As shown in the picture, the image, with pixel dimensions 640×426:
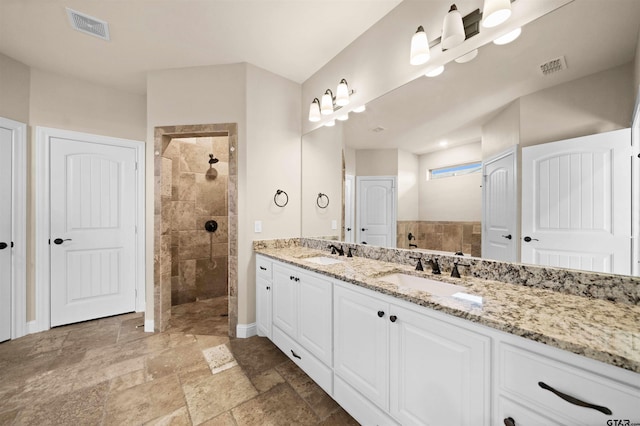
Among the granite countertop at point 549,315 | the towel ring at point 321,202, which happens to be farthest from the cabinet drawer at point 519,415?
the towel ring at point 321,202

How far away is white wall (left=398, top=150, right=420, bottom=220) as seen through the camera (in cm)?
175

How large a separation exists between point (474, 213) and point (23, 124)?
410cm

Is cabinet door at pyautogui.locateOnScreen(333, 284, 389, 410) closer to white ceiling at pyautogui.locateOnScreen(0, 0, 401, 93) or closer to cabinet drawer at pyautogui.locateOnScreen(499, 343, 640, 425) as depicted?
cabinet drawer at pyautogui.locateOnScreen(499, 343, 640, 425)

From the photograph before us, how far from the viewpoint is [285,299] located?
6.81 feet

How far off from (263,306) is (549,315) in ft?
6.82

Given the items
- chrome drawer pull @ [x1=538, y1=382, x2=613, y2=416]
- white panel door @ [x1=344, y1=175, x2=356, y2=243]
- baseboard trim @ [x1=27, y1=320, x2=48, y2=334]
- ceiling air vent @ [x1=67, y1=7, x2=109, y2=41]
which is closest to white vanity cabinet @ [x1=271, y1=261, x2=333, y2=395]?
white panel door @ [x1=344, y1=175, x2=356, y2=243]

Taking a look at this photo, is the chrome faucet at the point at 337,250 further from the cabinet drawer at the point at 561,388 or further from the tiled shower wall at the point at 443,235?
the cabinet drawer at the point at 561,388

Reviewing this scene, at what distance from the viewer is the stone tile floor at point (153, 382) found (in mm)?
1540

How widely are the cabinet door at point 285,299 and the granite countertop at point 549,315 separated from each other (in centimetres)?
66

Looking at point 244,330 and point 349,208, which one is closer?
point 349,208

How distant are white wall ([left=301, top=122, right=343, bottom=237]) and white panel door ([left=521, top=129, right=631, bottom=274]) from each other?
1.41 meters

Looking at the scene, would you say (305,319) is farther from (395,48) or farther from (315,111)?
(395,48)

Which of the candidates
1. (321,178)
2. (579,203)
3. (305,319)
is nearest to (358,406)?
(305,319)

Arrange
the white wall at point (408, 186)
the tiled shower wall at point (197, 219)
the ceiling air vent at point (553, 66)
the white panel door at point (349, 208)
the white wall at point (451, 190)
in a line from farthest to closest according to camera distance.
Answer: the tiled shower wall at point (197, 219), the white panel door at point (349, 208), the white wall at point (408, 186), the white wall at point (451, 190), the ceiling air vent at point (553, 66)
